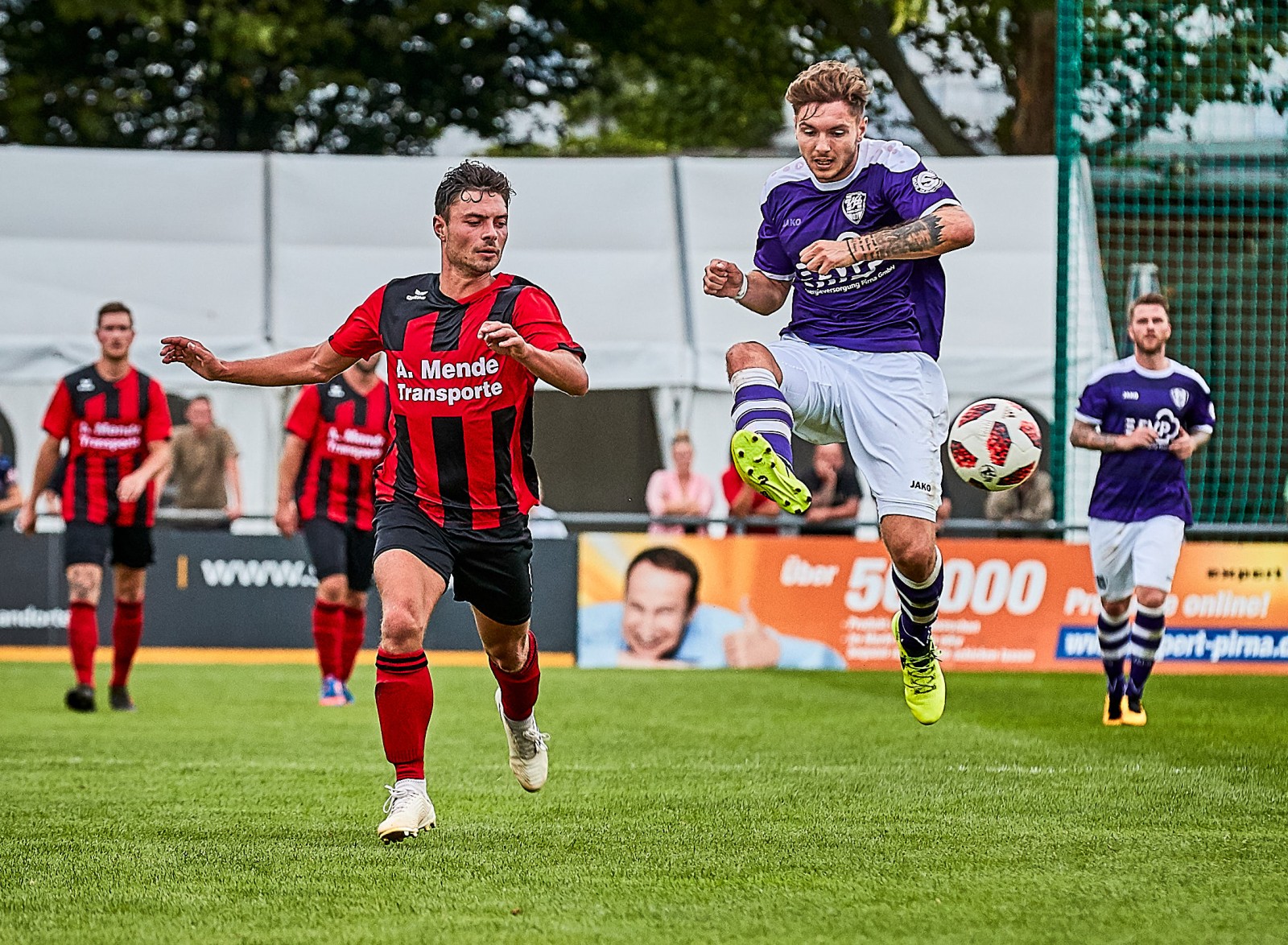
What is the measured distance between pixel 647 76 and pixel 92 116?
10.4 meters

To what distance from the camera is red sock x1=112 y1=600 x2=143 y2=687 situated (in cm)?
1109

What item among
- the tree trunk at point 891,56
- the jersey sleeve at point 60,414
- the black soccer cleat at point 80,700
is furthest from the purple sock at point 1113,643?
the tree trunk at point 891,56

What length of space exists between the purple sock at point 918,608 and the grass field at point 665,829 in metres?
0.61

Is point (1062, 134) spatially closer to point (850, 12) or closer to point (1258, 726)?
point (1258, 726)

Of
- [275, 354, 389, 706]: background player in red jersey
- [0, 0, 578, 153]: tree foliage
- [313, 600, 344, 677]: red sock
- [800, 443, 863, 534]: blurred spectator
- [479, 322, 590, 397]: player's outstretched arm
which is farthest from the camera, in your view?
[0, 0, 578, 153]: tree foliage

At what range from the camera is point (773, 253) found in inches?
274

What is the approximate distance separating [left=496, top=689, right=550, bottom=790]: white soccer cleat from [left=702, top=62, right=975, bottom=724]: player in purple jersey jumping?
1502mm

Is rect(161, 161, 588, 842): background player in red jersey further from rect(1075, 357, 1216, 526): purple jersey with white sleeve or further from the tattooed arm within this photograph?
rect(1075, 357, 1216, 526): purple jersey with white sleeve

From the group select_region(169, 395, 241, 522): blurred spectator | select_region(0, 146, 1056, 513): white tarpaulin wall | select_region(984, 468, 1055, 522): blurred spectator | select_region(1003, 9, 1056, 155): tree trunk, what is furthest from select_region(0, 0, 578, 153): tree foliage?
select_region(984, 468, 1055, 522): blurred spectator

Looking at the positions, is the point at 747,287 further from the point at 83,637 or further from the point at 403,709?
the point at 83,637

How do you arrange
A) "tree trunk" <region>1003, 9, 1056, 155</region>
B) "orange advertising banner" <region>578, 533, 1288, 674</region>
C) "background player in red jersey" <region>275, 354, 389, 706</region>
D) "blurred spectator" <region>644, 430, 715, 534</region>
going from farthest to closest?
"tree trunk" <region>1003, 9, 1056, 155</region>
"blurred spectator" <region>644, 430, 715, 534</region>
"orange advertising banner" <region>578, 533, 1288, 674</region>
"background player in red jersey" <region>275, 354, 389, 706</region>

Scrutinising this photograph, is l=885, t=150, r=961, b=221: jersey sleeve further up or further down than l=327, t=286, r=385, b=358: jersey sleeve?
further up

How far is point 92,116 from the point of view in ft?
84.3

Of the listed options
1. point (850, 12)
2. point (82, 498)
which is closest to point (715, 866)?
point (82, 498)
